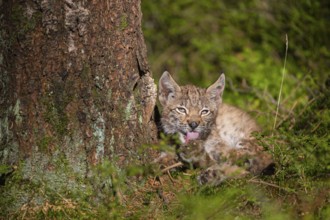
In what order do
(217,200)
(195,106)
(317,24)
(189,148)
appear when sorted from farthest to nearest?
(317,24) < (195,106) < (189,148) < (217,200)

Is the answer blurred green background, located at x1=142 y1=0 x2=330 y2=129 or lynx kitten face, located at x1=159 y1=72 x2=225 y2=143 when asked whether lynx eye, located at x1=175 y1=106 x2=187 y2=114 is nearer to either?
lynx kitten face, located at x1=159 y1=72 x2=225 y2=143

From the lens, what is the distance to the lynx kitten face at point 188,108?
6.12 m

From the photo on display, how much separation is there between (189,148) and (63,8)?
1.52 meters

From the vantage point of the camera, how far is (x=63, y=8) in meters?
4.46

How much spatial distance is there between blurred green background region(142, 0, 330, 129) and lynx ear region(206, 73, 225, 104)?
1.84 feet

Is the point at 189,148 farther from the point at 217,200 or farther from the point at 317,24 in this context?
the point at 317,24

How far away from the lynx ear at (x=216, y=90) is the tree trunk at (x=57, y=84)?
1918 mm

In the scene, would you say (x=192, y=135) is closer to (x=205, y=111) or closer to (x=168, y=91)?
(x=205, y=111)

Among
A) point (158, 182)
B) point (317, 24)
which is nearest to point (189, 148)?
point (158, 182)

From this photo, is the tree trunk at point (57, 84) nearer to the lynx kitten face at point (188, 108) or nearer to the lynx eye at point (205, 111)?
the lynx kitten face at point (188, 108)

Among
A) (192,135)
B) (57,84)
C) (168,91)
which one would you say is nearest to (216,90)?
(168,91)

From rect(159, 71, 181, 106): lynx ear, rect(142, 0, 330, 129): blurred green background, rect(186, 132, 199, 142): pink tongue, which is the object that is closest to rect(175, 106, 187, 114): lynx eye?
rect(159, 71, 181, 106): lynx ear

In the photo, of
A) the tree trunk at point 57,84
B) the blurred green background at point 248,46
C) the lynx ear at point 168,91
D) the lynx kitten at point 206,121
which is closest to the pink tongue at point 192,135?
the lynx kitten at point 206,121

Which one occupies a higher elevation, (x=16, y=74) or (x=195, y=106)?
(x=16, y=74)
